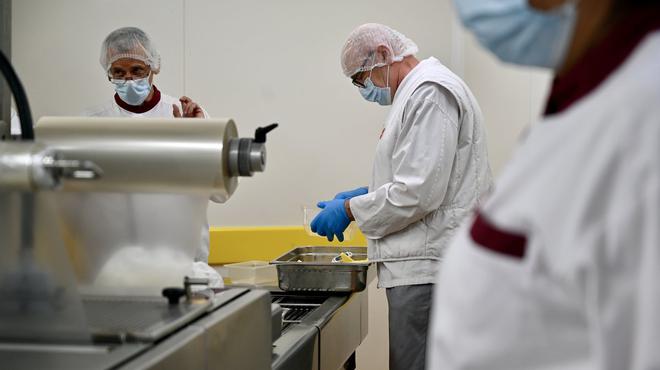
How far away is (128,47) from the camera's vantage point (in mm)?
2654

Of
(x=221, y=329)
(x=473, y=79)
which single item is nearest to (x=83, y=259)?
(x=221, y=329)

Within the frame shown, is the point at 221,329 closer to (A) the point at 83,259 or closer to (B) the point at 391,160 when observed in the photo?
(A) the point at 83,259

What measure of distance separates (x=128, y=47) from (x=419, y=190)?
1.17 metres

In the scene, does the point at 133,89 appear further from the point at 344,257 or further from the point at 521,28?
the point at 521,28

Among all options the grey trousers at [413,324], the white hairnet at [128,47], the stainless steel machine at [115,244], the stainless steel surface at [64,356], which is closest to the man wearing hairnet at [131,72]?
the white hairnet at [128,47]

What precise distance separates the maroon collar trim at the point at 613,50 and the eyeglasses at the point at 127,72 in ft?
7.46

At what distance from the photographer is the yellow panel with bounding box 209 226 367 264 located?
3.47m

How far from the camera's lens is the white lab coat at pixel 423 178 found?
2.23m

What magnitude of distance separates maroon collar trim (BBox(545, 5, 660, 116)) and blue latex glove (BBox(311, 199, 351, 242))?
1893mm

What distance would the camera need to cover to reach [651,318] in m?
0.56

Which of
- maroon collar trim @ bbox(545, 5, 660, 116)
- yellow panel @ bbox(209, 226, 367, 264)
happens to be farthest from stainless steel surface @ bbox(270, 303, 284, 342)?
yellow panel @ bbox(209, 226, 367, 264)

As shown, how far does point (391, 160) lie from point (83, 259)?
4.85ft

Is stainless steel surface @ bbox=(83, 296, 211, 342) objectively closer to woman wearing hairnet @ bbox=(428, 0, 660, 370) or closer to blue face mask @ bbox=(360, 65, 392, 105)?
woman wearing hairnet @ bbox=(428, 0, 660, 370)

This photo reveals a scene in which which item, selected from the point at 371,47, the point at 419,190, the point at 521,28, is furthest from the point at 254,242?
the point at 521,28
